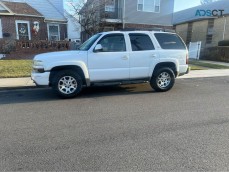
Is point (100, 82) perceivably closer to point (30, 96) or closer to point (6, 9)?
point (30, 96)

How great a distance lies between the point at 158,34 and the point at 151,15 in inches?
659

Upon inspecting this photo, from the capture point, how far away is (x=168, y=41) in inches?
313

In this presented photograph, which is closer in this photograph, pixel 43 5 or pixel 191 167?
pixel 191 167

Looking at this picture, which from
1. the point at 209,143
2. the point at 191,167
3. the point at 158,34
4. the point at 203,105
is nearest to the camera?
the point at 191,167

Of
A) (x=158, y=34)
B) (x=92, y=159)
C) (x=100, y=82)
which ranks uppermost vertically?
(x=158, y=34)

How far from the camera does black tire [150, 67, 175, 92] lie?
776 centimetres

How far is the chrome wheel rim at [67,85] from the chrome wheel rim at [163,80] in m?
2.91

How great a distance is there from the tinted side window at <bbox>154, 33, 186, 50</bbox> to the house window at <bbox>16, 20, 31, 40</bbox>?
1684cm

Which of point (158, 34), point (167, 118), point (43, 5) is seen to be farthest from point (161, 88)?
point (43, 5)

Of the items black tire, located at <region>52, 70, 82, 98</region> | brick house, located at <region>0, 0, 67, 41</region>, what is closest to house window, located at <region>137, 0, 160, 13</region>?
brick house, located at <region>0, 0, 67, 41</region>

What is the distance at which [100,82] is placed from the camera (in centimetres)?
718

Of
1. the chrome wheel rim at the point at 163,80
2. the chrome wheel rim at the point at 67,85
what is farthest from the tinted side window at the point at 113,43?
the chrome wheel rim at the point at 163,80

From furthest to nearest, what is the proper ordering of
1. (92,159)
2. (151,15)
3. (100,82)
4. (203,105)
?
(151,15) < (100,82) < (203,105) < (92,159)

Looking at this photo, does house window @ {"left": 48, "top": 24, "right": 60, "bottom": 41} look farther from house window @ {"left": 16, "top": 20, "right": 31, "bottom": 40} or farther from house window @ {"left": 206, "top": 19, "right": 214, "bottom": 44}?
house window @ {"left": 206, "top": 19, "right": 214, "bottom": 44}
